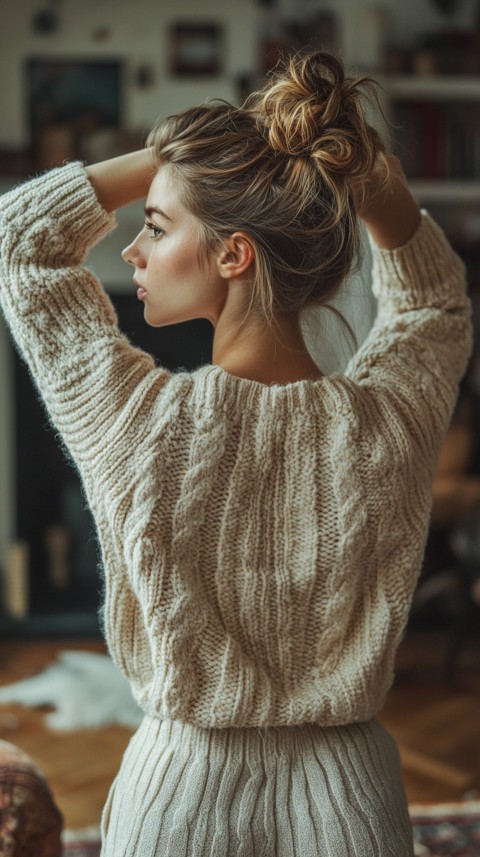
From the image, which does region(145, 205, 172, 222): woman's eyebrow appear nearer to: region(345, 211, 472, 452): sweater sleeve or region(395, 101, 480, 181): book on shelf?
region(345, 211, 472, 452): sweater sleeve

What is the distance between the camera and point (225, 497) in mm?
899

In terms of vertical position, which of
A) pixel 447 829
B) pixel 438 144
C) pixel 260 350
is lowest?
pixel 447 829

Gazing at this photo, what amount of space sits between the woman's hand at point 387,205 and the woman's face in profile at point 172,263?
0.18m

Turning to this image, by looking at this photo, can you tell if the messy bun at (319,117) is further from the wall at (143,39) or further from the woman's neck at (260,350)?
the wall at (143,39)

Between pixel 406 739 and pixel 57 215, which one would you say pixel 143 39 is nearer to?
pixel 406 739

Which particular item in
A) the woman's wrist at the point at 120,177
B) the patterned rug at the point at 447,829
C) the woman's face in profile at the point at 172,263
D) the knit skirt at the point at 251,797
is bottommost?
the patterned rug at the point at 447,829

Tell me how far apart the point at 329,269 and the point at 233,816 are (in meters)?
0.54

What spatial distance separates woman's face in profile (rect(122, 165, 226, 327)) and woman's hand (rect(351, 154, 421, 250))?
0.18 m

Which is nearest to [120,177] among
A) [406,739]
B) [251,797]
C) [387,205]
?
[387,205]

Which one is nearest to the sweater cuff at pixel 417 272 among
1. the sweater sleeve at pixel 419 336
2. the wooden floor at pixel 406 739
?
the sweater sleeve at pixel 419 336

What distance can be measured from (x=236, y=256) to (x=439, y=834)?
1835mm

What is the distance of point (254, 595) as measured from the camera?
922 mm

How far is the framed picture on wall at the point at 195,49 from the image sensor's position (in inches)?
155

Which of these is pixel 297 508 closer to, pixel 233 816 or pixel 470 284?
pixel 233 816
